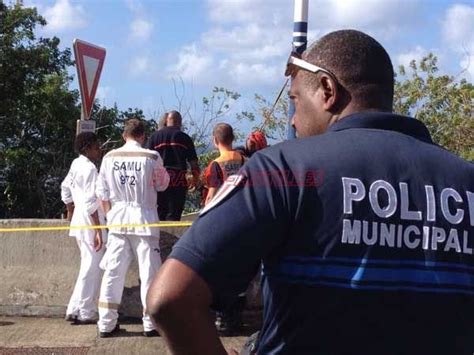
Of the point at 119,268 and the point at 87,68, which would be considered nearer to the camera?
the point at 119,268

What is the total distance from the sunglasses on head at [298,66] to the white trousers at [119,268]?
15.9ft

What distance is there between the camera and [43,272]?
297 inches

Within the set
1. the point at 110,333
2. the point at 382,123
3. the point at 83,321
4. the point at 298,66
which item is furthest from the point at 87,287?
the point at 382,123

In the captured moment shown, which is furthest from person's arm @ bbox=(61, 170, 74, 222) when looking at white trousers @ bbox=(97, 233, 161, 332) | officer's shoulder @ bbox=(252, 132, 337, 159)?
officer's shoulder @ bbox=(252, 132, 337, 159)

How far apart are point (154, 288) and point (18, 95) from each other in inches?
638

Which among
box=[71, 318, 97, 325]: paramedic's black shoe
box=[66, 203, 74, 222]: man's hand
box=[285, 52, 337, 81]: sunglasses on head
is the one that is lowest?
box=[71, 318, 97, 325]: paramedic's black shoe

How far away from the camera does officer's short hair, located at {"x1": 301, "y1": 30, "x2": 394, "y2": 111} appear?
193 cm

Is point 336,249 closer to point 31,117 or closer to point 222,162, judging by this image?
point 222,162

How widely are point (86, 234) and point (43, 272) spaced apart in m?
0.74

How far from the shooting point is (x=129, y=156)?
6.79m

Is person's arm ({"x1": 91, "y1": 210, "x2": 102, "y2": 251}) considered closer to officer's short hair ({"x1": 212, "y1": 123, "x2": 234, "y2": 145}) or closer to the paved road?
the paved road

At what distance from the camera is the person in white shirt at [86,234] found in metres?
7.11

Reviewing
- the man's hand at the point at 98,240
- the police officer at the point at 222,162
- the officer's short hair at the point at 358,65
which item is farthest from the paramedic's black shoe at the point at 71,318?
the officer's short hair at the point at 358,65

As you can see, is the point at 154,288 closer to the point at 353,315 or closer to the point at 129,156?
the point at 353,315
